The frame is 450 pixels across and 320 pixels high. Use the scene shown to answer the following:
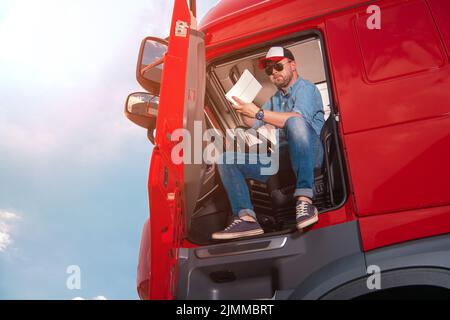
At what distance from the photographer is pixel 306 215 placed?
177cm

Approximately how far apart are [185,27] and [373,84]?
102 centimetres

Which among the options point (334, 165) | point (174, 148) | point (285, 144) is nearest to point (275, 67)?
point (285, 144)

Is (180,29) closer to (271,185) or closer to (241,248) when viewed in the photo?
(271,185)

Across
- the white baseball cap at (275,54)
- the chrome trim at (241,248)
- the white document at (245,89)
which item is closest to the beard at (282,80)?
the white baseball cap at (275,54)

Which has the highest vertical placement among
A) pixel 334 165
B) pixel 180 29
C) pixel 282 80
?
pixel 180 29

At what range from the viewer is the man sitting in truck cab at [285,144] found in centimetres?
191

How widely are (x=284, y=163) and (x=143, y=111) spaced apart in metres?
0.88

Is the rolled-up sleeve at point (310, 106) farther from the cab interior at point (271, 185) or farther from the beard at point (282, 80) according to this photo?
the beard at point (282, 80)

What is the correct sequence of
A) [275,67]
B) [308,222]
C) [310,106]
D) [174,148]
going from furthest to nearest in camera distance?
1. [275,67]
2. [310,106]
3. [174,148]
4. [308,222]

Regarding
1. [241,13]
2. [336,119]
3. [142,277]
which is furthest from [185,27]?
[142,277]

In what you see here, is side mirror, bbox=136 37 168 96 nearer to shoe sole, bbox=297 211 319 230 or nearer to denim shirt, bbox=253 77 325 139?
denim shirt, bbox=253 77 325 139

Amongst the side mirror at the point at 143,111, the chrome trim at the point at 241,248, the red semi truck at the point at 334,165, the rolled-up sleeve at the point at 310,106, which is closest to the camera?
the red semi truck at the point at 334,165

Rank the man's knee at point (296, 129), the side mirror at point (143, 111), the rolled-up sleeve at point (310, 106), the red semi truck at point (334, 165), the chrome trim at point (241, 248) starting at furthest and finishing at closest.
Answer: the side mirror at point (143, 111)
the rolled-up sleeve at point (310, 106)
the man's knee at point (296, 129)
the chrome trim at point (241, 248)
the red semi truck at point (334, 165)
